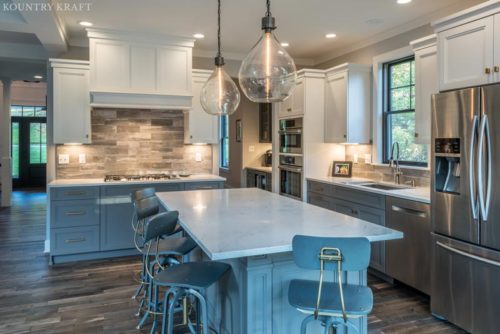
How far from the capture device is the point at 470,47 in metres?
2.79

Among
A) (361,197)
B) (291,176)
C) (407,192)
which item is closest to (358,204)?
(361,197)

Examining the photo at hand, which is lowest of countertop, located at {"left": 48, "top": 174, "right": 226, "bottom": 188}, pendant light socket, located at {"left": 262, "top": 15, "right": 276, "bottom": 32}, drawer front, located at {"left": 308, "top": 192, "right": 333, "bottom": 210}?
drawer front, located at {"left": 308, "top": 192, "right": 333, "bottom": 210}

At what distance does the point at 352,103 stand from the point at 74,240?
3.71 metres

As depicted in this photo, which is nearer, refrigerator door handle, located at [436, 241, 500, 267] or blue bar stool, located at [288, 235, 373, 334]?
→ blue bar stool, located at [288, 235, 373, 334]

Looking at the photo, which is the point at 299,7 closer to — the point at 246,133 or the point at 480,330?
the point at 480,330

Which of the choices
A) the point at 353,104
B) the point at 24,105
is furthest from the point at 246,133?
the point at 24,105

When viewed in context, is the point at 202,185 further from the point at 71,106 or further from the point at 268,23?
the point at 268,23

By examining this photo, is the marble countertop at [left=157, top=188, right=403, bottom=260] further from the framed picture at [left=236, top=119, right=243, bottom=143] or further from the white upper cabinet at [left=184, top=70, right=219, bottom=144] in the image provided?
the framed picture at [left=236, top=119, right=243, bottom=143]

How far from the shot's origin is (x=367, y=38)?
4777mm

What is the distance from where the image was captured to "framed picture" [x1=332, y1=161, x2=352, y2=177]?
198 inches

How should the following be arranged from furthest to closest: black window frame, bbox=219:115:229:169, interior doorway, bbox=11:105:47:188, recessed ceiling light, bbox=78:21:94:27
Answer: interior doorway, bbox=11:105:47:188 → black window frame, bbox=219:115:229:169 → recessed ceiling light, bbox=78:21:94:27

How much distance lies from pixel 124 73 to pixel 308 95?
→ 2.35 meters

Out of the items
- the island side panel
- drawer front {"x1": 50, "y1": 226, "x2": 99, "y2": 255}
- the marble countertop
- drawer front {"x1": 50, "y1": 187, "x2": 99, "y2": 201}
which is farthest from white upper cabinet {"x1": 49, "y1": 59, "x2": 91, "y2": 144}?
the island side panel

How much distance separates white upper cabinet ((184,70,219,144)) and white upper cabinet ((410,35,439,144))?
2.62 metres
